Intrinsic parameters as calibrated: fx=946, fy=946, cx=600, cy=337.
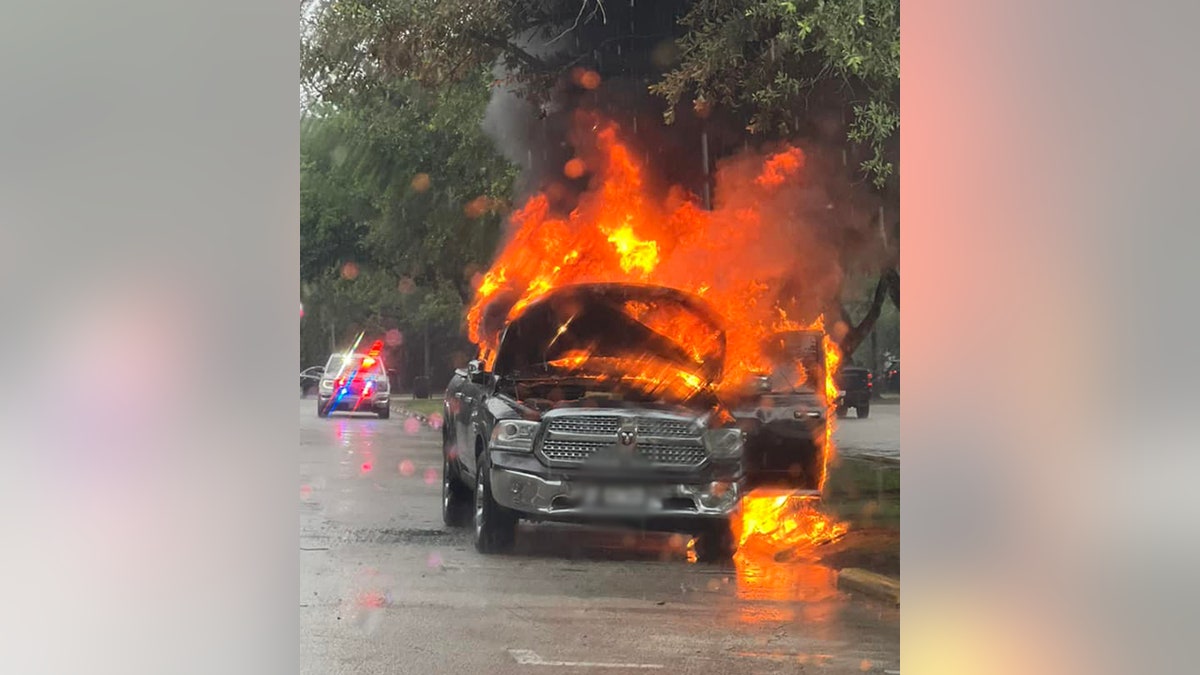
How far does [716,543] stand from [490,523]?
97 centimetres

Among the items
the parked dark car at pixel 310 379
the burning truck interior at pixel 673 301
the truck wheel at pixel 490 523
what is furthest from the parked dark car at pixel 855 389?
the parked dark car at pixel 310 379

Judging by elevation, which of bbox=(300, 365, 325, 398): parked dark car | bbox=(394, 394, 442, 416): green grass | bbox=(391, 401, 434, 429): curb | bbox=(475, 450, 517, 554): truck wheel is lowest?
bbox=(475, 450, 517, 554): truck wheel

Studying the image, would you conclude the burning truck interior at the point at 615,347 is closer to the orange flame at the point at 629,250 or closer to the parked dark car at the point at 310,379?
the orange flame at the point at 629,250

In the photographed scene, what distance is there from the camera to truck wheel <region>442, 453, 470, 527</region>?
409 cm

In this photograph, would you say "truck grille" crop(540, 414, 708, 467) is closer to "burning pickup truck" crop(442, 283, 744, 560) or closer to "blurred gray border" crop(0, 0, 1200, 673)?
"burning pickup truck" crop(442, 283, 744, 560)

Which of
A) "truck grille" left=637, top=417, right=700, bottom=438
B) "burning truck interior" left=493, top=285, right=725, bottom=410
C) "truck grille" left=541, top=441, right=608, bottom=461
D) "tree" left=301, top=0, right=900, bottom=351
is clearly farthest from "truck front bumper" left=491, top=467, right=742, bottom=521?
"tree" left=301, top=0, right=900, bottom=351

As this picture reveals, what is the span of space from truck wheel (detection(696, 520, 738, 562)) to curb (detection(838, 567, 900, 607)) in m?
0.48

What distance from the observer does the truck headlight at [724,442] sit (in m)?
4.02
